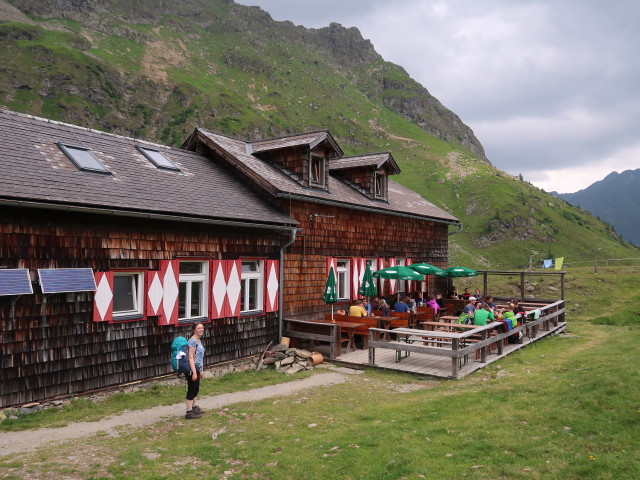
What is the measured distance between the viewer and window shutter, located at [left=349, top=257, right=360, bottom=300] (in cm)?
1656

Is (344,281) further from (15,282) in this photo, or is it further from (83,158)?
(15,282)

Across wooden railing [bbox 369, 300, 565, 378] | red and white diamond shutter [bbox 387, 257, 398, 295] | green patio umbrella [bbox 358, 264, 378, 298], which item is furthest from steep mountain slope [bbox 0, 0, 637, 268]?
wooden railing [bbox 369, 300, 565, 378]

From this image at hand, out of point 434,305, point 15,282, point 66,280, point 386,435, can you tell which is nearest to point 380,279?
point 434,305

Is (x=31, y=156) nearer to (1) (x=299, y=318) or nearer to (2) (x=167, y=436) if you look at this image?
(2) (x=167, y=436)

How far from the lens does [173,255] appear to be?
10.7 meters

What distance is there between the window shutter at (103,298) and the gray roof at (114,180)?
142 centimetres

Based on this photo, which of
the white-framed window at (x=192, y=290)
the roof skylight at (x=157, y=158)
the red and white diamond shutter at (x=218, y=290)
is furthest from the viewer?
the roof skylight at (x=157, y=158)

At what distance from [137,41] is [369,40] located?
88.4 metres

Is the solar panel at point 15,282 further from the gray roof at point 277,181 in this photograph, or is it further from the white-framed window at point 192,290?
the gray roof at point 277,181

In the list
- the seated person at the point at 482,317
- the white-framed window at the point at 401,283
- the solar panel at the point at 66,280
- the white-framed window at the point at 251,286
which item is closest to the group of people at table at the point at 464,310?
the seated person at the point at 482,317

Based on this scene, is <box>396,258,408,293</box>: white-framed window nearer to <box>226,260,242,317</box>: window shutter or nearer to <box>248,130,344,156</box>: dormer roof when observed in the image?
<box>248,130,344,156</box>: dormer roof

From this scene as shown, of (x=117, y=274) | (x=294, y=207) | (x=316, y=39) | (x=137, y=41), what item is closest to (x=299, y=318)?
(x=294, y=207)

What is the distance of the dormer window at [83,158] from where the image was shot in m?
10.2

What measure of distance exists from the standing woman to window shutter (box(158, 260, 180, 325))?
283 cm
